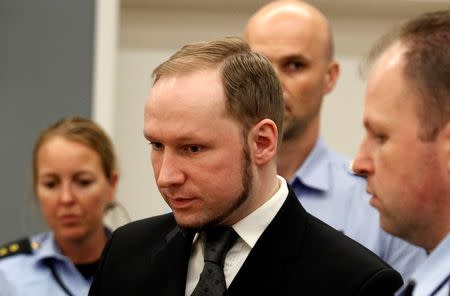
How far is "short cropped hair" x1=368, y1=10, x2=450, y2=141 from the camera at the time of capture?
138 centimetres

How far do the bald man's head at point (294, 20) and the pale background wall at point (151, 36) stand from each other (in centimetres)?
83

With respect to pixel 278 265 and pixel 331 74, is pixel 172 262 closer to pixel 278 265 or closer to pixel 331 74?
pixel 278 265

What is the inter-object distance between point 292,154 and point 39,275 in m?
0.79

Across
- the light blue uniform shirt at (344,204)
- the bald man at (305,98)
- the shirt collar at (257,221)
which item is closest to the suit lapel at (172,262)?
the shirt collar at (257,221)

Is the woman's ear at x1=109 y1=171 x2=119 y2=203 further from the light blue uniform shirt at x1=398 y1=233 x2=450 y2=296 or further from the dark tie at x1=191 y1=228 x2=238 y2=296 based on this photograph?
the light blue uniform shirt at x1=398 y1=233 x2=450 y2=296

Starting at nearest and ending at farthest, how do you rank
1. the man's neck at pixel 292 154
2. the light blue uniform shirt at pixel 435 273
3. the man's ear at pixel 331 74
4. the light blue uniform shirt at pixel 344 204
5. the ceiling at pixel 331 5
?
1. the light blue uniform shirt at pixel 435 273
2. the light blue uniform shirt at pixel 344 204
3. the man's neck at pixel 292 154
4. the man's ear at pixel 331 74
5. the ceiling at pixel 331 5

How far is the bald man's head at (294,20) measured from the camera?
8.23 feet

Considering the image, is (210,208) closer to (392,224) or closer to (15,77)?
(392,224)

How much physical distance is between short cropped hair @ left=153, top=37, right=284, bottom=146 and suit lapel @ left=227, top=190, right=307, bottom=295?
0.17 meters

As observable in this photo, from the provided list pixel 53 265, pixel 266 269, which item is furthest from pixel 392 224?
pixel 53 265

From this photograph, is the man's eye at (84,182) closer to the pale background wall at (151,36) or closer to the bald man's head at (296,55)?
the bald man's head at (296,55)

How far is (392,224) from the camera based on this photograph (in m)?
1.49

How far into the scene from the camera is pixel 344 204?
2305 mm

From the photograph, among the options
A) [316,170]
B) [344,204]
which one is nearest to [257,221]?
[344,204]
